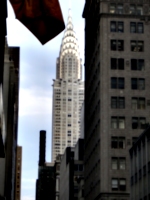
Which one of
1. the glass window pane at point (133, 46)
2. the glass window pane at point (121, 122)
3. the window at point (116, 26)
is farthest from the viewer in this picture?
the window at point (116, 26)

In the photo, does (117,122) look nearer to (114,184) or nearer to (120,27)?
(114,184)

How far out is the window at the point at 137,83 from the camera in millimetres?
100812

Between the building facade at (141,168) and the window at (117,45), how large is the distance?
26.0 m

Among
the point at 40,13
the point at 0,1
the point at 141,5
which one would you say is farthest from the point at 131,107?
the point at 40,13

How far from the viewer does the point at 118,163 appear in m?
96.6

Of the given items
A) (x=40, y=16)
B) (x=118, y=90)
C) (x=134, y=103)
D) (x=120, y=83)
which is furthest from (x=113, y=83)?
Result: (x=40, y=16)

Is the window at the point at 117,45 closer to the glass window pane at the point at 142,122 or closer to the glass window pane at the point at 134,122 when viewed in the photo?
the glass window pane at the point at 134,122

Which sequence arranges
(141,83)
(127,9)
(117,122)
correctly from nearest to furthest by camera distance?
(117,122)
(141,83)
(127,9)

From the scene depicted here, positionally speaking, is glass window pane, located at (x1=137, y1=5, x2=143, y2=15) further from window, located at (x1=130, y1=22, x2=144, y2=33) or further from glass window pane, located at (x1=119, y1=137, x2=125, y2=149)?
glass window pane, located at (x1=119, y1=137, x2=125, y2=149)

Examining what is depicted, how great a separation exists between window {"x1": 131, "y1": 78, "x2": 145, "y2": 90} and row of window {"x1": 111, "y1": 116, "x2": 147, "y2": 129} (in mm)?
5706

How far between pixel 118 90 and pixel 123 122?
5.96m

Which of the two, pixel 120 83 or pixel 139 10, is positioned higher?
pixel 139 10

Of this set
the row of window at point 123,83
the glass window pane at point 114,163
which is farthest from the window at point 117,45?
the glass window pane at point 114,163

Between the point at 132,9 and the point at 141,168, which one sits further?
the point at 132,9
